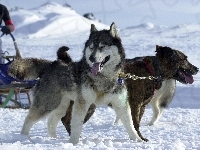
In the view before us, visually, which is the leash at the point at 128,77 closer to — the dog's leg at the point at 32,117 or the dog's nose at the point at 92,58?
the dog's nose at the point at 92,58

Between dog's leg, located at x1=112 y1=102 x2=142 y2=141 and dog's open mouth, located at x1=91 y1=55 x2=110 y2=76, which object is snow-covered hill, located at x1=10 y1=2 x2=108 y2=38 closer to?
dog's leg, located at x1=112 y1=102 x2=142 y2=141

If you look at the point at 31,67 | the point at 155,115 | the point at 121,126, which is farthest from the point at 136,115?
the point at 155,115

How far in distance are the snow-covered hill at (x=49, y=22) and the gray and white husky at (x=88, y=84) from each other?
2174cm

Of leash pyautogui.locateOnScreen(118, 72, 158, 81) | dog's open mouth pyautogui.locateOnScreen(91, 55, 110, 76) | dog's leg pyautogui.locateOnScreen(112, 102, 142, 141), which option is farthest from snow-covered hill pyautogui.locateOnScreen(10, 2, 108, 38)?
dog's open mouth pyautogui.locateOnScreen(91, 55, 110, 76)

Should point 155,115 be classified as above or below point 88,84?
below

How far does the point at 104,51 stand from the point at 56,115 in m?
1.16

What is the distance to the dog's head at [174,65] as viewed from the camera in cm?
468

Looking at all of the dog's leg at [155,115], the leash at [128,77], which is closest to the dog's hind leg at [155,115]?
the dog's leg at [155,115]

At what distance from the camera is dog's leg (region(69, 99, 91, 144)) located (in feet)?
12.4

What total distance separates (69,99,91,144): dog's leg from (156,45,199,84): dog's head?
1243 mm

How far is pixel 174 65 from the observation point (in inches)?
185

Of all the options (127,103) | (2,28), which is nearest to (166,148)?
(127,103)

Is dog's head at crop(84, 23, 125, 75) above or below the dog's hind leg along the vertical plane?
above

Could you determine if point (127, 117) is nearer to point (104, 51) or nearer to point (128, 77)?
point (128, 77)
